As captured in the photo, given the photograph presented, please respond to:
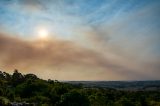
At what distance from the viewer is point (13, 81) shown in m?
138

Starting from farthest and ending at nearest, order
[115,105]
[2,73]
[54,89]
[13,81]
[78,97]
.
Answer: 1. [2,73]
2. [13,81]
3. [54,89]
4. [115,105]
5. [78,97]

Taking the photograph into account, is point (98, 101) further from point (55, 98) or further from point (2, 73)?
point (2, 73)

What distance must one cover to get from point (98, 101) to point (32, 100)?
20.0 meters

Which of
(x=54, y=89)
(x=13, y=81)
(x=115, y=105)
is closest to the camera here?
(x=115, y=105)

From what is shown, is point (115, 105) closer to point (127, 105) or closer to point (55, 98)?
point (127, 105)

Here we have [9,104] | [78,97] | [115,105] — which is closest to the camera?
[9,104]

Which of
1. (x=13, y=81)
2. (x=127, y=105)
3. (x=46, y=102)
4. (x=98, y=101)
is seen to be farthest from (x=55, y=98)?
(x=13, y=81)

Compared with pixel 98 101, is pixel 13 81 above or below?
above

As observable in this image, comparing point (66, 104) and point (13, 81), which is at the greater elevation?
point (13, 81)

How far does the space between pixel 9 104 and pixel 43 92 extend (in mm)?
31201

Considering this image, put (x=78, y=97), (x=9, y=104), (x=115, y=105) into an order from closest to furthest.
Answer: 1. (x=9, y=104)
2. (x=78, y=97)
3. (x=115, y=105)

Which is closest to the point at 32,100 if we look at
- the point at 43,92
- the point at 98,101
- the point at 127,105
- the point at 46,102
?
the point at 46,102

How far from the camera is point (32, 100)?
329 feet

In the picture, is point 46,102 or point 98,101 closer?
point 46,102
